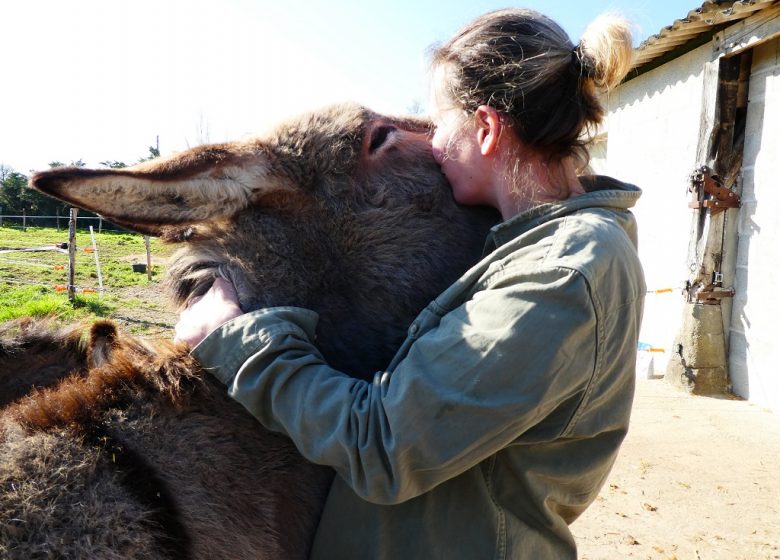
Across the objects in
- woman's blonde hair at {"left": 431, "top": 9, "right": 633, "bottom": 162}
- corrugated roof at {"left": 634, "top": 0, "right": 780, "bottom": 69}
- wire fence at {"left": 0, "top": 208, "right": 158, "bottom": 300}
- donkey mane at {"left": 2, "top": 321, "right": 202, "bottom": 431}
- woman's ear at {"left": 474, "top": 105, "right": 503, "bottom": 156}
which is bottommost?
wire fence at {"left": 0, "top": 208, "right": 158, "bottom": 300}

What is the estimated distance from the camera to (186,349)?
61.2 inches

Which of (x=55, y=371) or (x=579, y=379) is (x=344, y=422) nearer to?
(x=579, y=379)

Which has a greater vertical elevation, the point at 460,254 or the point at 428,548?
the point at 460,254

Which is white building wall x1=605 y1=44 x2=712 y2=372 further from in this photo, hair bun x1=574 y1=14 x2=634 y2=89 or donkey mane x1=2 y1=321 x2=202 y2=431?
donkey mane x1=2 y1=321 x2=202 y2=431

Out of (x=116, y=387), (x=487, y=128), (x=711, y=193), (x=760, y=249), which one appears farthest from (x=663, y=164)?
(x=116, y=387)

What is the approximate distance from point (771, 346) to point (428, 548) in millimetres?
6539

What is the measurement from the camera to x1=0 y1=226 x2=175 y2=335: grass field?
31.9 feet

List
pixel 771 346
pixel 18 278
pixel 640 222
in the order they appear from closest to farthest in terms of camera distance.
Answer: pixel 771 346, pixel 640 222, pixel 18 278

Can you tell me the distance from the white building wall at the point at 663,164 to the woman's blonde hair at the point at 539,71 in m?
6.78

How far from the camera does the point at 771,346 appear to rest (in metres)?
6.52

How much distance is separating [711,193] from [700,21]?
1930mm

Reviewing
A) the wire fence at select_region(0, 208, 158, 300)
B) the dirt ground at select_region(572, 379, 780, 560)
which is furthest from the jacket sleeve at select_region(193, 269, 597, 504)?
the wire fence at select_region(0, 208, 158, 300)

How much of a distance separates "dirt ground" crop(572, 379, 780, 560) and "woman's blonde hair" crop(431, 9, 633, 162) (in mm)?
3383

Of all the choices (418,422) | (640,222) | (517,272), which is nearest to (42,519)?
(418,422)
